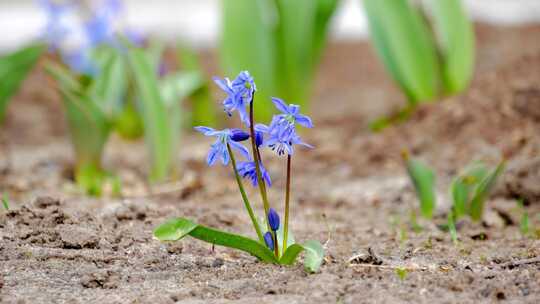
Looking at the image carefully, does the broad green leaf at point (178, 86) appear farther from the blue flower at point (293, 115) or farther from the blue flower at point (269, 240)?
the blue flower at point (293, 115)

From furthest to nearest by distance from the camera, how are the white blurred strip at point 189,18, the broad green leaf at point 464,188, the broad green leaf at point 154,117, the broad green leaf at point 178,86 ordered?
the white blurred strip at point 189,18, the broad green leaf at point 178,86, the broad green leaf at point 154,117, the broad green leaf at point 464,188

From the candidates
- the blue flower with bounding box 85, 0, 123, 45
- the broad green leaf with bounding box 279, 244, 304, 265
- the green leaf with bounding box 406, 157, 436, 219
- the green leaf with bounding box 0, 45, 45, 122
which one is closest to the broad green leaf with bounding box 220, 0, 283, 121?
the blue flower with bounding box 85, 0, 123, 45

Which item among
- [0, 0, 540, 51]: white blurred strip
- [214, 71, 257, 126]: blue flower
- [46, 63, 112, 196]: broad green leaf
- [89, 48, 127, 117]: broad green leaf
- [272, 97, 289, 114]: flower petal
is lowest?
[272, 97, 289, 114]: flower petal

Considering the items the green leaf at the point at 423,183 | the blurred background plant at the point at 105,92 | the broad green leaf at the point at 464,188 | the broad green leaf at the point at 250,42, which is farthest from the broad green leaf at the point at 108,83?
the broad green leaf at the point at 464,188

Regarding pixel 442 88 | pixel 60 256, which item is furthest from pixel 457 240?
pixel 442 88

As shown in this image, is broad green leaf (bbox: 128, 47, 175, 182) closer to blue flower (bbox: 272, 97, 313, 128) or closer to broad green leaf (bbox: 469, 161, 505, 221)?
broad green leaf (bbox: 469, 161, 505, 221)
